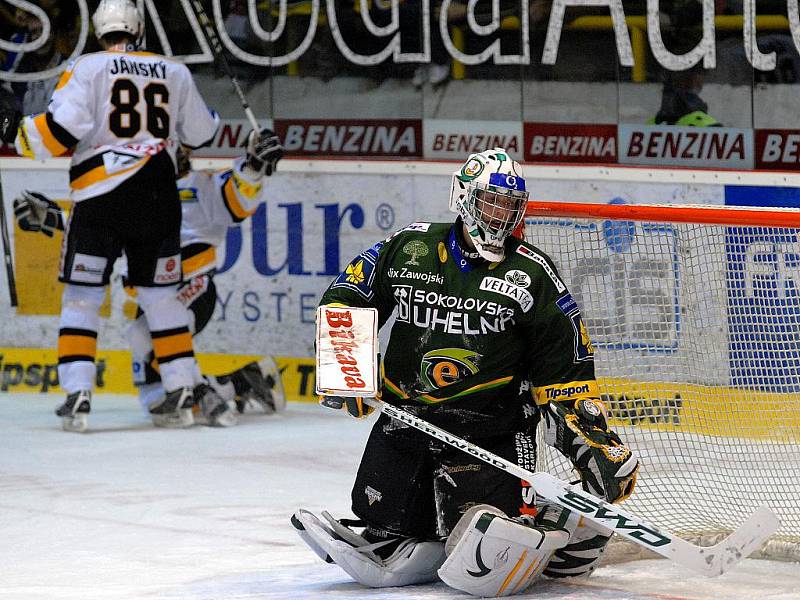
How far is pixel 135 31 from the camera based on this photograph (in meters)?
6.56

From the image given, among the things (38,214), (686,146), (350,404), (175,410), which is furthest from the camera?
(38,214)

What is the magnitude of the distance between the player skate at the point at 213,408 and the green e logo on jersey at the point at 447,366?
8.88 feet

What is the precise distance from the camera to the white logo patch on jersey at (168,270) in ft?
22.0

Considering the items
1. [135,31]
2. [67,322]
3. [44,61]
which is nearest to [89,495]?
[67,322]

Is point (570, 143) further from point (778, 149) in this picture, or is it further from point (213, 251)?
point (213, 251)

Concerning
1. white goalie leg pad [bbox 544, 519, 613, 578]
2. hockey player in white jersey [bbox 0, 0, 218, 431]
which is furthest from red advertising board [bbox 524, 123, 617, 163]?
white goalie leg pad [bbox 544, 519, 613, 578]

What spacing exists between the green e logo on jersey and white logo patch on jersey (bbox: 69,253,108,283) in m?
2.68

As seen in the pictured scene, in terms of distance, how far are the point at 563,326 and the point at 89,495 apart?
1999 mm

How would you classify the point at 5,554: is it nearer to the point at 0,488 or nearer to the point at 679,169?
the point at 0,488

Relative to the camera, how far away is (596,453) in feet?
13.1

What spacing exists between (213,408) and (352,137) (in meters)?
1.44

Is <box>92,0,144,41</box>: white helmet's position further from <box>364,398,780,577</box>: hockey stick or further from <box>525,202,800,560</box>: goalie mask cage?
<box>364,398,780,577</box>: hockey stick

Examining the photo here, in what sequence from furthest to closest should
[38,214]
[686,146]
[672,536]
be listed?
[38,214], [686,146], [672,536]

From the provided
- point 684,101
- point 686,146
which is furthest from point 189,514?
point 684,101
